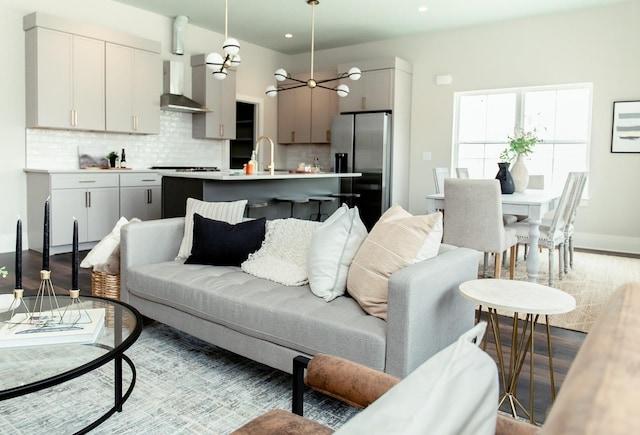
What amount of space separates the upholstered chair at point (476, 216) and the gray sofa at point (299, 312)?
1.70 metres

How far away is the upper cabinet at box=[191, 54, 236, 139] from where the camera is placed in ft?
23.3

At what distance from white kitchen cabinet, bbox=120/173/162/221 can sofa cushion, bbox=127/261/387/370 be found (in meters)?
3.27

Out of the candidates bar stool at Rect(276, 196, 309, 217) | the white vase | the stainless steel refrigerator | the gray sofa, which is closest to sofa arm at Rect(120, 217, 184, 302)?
the gray sofa

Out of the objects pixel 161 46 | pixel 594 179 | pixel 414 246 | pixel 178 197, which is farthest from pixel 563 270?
pixel 161 46

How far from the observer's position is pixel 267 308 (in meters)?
2.22

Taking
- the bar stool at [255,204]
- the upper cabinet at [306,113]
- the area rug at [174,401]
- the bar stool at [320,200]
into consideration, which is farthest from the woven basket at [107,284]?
the upper cabinet at [306,113]

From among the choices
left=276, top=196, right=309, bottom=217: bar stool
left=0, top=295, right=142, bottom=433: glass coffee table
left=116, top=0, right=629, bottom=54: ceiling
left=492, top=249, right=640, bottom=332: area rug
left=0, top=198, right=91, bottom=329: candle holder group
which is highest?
left=116, top=0, right=629, bottom=54: ceiling

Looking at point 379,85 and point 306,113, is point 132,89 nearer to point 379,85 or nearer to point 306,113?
point 306,113

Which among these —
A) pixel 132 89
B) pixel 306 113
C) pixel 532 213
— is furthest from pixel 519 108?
pixel 132 89

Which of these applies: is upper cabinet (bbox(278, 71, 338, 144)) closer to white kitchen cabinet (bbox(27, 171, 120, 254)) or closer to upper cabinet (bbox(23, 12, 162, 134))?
upper cabinet (bbox(23, 12, 162, 134))

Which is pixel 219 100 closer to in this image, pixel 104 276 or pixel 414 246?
pixel 104 276

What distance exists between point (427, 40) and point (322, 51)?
6.42 feet

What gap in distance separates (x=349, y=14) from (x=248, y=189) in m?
3.02

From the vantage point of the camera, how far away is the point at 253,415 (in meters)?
2.06
